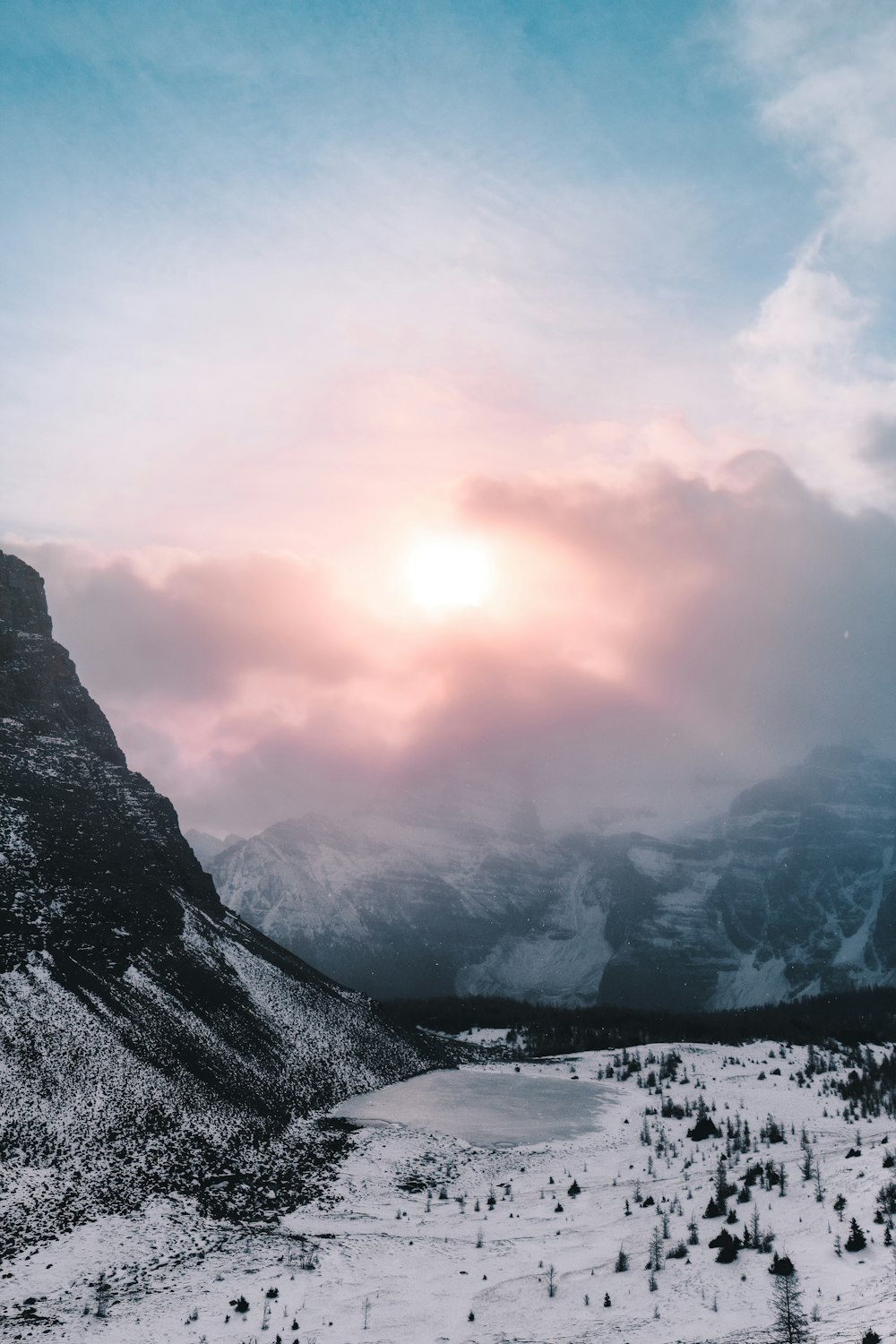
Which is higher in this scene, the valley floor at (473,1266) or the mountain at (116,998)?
the mountain at (116,998)

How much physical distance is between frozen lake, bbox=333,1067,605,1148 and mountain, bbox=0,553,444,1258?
3.72 metres

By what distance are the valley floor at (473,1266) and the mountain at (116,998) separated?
6.23 meters

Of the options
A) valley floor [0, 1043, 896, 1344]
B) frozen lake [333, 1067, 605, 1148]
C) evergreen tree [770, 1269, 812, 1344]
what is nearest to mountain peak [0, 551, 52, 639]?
frozen lake [333, 1067, 605, 1148]

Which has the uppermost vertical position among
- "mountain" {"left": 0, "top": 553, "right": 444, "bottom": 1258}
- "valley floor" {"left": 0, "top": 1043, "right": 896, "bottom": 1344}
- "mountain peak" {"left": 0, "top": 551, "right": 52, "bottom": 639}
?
"mountain peak" {"left": 0, "top": 551, "right": 52, "bottom": 639}

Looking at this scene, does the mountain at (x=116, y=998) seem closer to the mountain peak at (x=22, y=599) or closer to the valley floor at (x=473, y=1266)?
the mountain peak at (x=22, y=599)

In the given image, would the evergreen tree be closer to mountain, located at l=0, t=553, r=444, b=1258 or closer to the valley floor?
the valley floor

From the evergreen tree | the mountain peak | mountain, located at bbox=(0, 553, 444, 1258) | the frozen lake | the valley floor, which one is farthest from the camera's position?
the mountain peak

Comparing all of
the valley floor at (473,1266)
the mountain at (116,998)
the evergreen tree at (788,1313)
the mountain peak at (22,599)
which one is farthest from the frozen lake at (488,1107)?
the mountain peak at (22,599)

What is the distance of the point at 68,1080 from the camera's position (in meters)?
51.8

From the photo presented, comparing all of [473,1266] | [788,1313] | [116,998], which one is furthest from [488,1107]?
[788,1313]

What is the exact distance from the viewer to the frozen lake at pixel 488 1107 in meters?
61.9

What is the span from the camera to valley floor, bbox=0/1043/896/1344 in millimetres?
27141

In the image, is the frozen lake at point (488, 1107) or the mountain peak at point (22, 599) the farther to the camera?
the mountain peak at point (22, 599)

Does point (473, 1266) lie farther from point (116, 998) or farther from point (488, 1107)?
point (116, 998)
